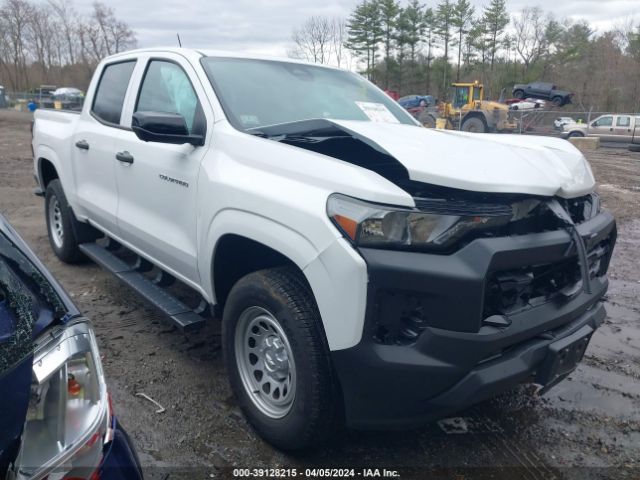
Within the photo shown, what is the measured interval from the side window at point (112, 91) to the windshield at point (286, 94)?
109 centimetres

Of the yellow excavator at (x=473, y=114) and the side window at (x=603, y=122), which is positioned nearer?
the side window at (x=603, y=122)

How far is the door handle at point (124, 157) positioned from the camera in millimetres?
3721

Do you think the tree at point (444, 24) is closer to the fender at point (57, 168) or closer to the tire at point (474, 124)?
the tire at point (474, 124)

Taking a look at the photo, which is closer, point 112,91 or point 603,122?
point 112,91

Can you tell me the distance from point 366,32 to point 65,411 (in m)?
66.3

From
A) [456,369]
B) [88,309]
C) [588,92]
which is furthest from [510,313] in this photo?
[588,92]

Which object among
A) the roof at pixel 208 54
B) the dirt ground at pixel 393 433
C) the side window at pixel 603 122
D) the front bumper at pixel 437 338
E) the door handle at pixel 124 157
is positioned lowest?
the dirt ground at pixel 393 433

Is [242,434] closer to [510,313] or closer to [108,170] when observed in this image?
[510,313]

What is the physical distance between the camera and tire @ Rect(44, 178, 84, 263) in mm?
5179

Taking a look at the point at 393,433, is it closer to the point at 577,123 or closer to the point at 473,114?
the point at 473,114

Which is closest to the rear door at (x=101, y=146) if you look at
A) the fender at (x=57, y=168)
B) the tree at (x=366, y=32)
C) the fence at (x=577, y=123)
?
the fender at (x=57, y=168)

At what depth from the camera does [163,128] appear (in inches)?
116

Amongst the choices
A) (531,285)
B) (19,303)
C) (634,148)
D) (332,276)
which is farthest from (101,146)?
(634,148)

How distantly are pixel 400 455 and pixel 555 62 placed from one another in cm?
6318
